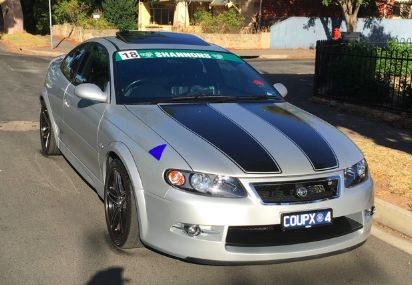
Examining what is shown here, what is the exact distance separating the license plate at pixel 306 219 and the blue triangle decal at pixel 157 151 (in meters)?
Answer: 0.94

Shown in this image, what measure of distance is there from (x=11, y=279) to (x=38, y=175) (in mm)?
2609

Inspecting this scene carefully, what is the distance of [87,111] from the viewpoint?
5.18m

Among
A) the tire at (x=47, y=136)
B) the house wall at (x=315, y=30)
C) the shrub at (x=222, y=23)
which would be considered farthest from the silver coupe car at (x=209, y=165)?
the house wall at (x=315, y=30)

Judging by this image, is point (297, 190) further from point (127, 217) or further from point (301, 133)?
point (127, 217)

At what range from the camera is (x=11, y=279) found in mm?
3879

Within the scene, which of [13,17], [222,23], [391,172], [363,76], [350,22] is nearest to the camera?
[391,172]

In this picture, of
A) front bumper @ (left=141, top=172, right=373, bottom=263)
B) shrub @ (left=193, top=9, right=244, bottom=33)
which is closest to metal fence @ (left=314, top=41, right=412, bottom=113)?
front bumper @ (left=141, top=172, right=373, bottom=263)

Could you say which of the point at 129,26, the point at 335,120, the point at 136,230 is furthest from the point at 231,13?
the point at 136,230

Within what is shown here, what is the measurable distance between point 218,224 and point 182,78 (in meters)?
1.94

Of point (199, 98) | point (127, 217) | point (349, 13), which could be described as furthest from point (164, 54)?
point (349, 13)

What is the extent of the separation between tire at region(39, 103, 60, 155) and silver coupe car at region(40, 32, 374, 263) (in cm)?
147

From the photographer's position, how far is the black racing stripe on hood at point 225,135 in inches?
149

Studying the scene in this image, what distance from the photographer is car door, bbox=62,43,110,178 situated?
499 centimetres

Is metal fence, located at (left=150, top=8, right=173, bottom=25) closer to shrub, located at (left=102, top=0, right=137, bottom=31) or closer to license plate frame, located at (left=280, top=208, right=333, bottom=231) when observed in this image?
shrub, located at (left=102, top=0, right=137, bottom=31)
